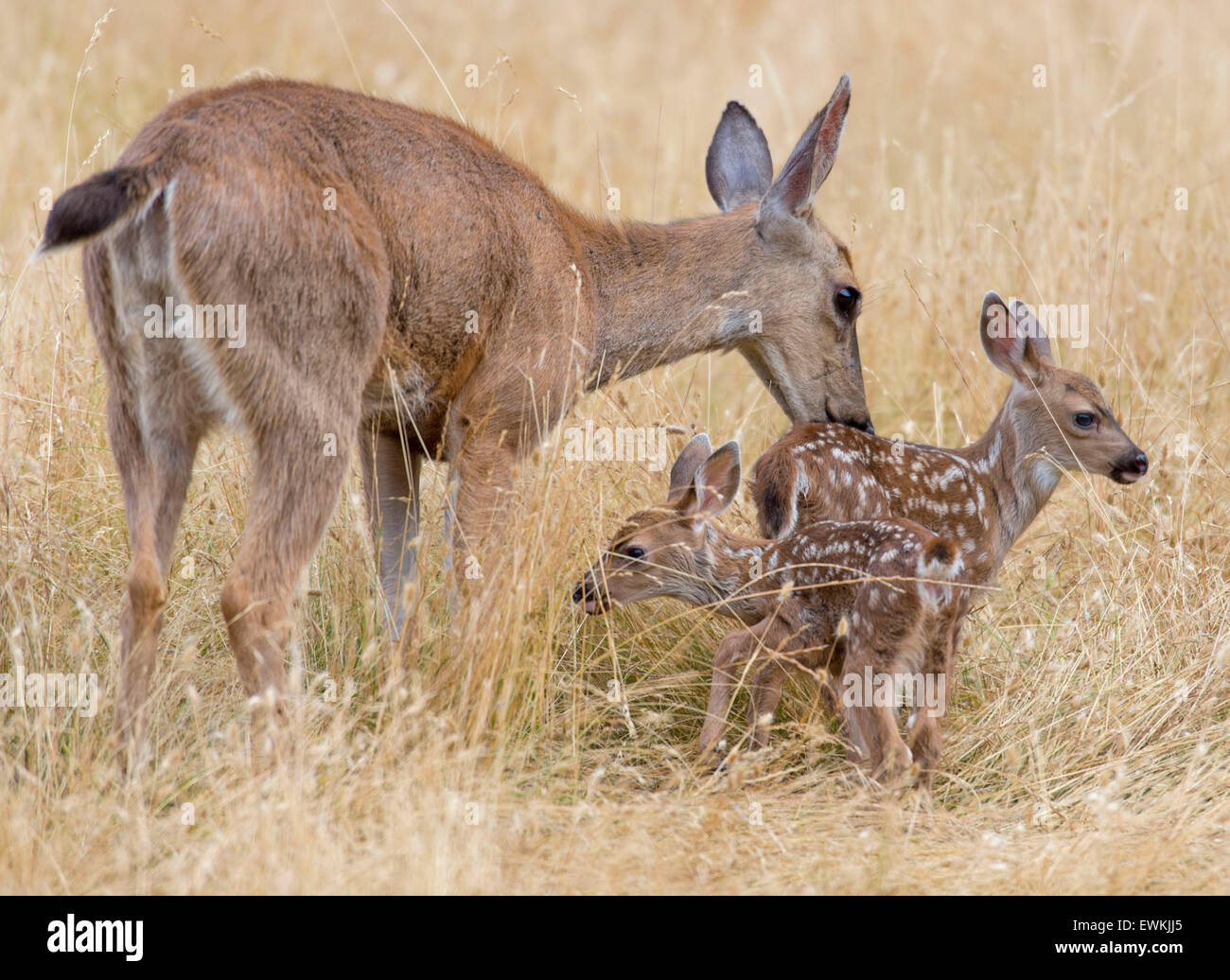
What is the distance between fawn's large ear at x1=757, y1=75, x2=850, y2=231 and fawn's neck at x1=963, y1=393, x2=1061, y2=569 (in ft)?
3.77

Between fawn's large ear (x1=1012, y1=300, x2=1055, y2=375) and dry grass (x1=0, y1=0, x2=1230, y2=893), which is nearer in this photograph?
dry grass (x1=0, y1=0, x2=1230, y2=893)

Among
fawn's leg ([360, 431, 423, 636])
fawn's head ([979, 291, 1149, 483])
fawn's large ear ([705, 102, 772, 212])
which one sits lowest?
fawn's leg ([360, 431, 423, 636])

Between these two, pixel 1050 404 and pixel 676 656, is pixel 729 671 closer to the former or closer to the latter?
pixel 676 656

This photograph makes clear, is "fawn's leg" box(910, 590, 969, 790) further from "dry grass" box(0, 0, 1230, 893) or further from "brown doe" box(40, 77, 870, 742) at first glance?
"brown doe" box(40, 77, 870, 742)

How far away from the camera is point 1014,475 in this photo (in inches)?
253

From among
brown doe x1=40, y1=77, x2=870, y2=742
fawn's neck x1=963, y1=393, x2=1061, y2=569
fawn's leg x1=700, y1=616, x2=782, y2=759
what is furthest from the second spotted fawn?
fawn's leg x1=700, y1=616, x2=782, y2=759

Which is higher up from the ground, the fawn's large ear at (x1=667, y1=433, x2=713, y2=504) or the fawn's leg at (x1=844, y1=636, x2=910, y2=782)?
the fawn's large ear at (x1=667, y1=433, x2=713, y2=504)

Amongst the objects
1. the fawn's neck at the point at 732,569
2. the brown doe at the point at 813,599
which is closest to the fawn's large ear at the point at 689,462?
the brown doe at the point at 813,599

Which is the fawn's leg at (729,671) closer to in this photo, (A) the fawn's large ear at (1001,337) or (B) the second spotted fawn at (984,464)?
(B) the second spotted fawn at (984,464)

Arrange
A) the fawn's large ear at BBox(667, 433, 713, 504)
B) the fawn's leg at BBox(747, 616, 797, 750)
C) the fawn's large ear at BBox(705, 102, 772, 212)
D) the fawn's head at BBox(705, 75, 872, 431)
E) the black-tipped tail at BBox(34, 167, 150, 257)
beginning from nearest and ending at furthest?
1. the black-tipped tail at BBox(34, 167, 150, 257)
2. the fawn's leg at BBox(747, 616, 797, 750)
3. the fawn's large ear at BBox(667, 433, 713, 504)
4. the fawn's head at BBox(705, 75, 872, 431)
5. the fawn's large ear at BBox(705, 102, 772, 212)

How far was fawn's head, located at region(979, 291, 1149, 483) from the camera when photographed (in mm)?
6332

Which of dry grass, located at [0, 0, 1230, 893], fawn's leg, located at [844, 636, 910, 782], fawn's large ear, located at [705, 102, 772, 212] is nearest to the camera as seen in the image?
dry grass, located at [0, 0, 1230, 893]

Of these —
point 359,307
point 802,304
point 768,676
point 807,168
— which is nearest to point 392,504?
point 359,307

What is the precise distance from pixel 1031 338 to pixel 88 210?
364 centimetres
